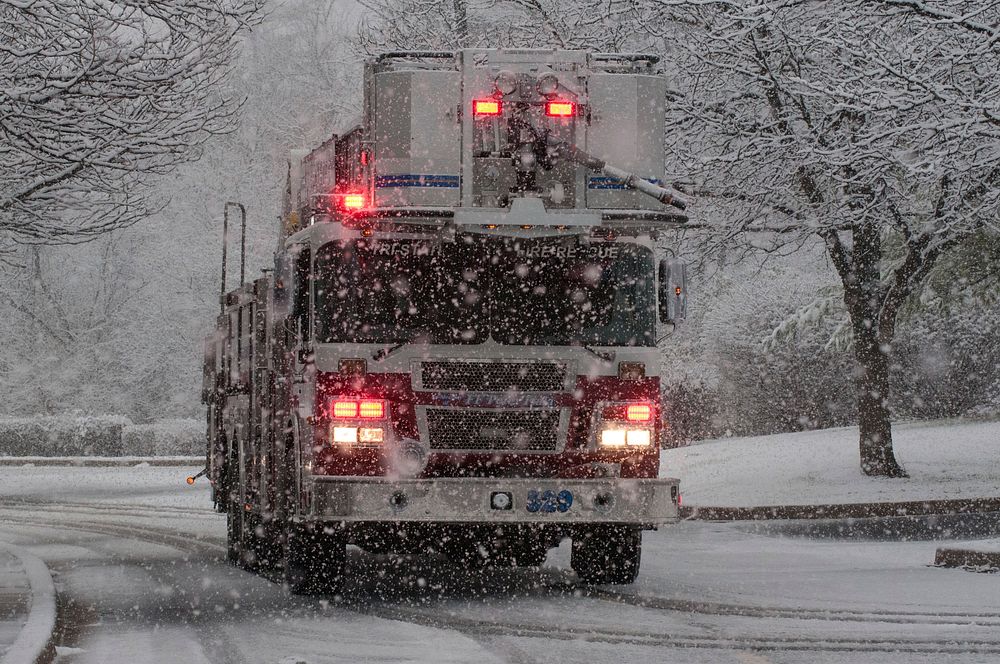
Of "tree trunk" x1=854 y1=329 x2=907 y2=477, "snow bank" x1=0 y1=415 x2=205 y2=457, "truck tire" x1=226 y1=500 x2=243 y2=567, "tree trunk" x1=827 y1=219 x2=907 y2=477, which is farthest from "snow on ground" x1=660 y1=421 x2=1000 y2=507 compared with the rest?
"snow bank" x1=0 y1=415 x2=205 y2=457

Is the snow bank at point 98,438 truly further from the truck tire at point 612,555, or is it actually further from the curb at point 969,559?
the truck tire at point 612,555

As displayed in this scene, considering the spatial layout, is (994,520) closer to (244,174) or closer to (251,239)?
(251,239)

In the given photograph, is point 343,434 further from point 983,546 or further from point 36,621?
point 983,546

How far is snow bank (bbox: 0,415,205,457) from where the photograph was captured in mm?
46531

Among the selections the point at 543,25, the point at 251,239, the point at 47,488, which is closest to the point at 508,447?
the point at 543,25

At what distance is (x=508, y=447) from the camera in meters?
12.2

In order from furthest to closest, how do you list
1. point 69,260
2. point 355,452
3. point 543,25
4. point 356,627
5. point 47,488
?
point 69,260 → point 47,488 → point 543,25 → point 355,452 → point 356,627

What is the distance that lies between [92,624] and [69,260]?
4706 centimetres

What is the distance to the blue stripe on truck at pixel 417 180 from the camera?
12.2 metres

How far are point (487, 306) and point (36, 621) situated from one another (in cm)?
394

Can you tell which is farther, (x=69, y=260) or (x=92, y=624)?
(x=69, y=260)

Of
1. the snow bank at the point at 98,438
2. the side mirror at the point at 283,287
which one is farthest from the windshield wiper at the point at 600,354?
the snow bank at the point at 98,438

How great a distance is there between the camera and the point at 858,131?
1925cm

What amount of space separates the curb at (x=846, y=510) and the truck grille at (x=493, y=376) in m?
9.38
